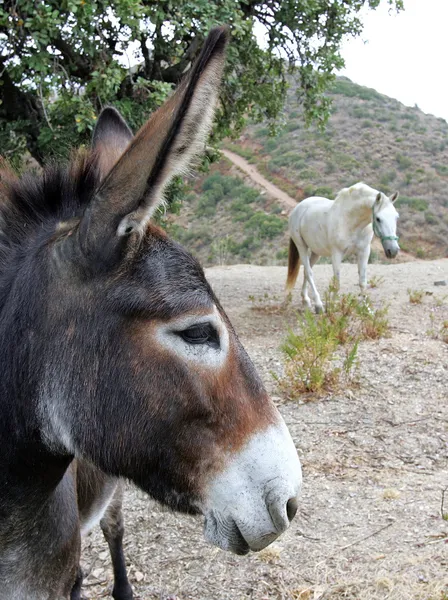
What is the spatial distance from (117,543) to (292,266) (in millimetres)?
7054

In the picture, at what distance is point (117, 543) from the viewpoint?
2869mm

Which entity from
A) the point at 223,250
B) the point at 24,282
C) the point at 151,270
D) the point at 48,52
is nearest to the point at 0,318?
the point at 24,282

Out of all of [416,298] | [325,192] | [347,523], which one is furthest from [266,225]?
[347,523]

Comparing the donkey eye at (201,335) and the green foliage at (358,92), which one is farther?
the green foliage at (358,92)

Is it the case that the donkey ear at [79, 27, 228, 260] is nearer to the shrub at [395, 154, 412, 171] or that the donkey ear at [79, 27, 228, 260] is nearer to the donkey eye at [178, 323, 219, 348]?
the donkey eye at [178, 323, 219, 348]

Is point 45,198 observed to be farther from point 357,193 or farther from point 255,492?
point 357,193

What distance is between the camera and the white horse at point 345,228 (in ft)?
26.1

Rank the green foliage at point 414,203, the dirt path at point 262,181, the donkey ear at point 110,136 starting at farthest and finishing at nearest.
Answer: the dirt path at point 262,181 < the green foliage at point 414,203 < the donkey ear at point 110,136

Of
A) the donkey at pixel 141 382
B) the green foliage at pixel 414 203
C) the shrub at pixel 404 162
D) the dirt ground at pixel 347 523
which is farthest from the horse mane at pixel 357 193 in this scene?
the shrub at pixel 404 162

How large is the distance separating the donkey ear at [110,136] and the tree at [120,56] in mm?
2743

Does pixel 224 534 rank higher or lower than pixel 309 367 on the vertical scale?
higher

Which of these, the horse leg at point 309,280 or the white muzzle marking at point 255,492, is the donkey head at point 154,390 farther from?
the horse leg at point 309,280

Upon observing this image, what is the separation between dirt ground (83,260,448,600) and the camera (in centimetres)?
281

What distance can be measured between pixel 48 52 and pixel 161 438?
5560 millimetres
